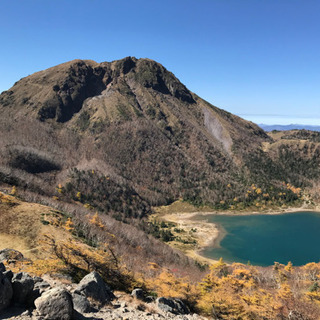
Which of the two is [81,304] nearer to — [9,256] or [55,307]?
[55,307]

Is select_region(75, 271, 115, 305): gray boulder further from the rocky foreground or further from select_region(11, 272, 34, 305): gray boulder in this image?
select_region(11, 272, 34, 305): gray boulder

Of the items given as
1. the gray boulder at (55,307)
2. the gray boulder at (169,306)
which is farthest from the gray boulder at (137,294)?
the gray boulder at (55,307)

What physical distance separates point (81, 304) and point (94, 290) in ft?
11.1

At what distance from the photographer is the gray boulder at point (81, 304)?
24484 mm

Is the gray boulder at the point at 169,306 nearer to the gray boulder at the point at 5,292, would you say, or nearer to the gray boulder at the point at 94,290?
the gray boulder at the point at 94,290

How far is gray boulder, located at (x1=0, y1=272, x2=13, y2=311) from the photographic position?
20766 mm

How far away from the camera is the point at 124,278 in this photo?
40094 millimetres

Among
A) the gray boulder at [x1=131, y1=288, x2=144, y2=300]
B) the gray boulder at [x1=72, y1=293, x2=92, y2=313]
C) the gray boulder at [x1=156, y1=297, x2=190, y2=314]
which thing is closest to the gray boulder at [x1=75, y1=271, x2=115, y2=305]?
the gray boulder at [x1=72, y1=293, x2=92, y2=313]

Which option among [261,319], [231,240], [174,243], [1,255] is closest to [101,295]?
[1,255]

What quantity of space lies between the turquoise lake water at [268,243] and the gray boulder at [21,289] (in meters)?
126

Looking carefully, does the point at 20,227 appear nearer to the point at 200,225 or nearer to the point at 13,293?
the point at 13,293

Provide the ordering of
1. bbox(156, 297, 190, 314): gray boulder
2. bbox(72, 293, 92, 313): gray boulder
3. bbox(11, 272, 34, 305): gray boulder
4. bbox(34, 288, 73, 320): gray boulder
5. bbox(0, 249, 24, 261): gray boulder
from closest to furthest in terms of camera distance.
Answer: bbox(34, 288, 73, 320): gray boulder, bbox(11, 272, 34, 305): gray boulder, bbox(72, 293, 92, 313): gray boulder, bbox(156, 297, 190, 314): gray boulder, bbox(0, 249, 24, 261): gray boulder

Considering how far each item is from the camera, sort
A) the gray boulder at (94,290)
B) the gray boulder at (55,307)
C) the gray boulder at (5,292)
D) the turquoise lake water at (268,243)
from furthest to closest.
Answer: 1. the turquoise lake water at (268,243)
2. the gray boulder at (94,290)
3. the gray boulder at (5,292)
4. the gray boulder at (55,307)

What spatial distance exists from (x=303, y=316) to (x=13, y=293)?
45.1m
